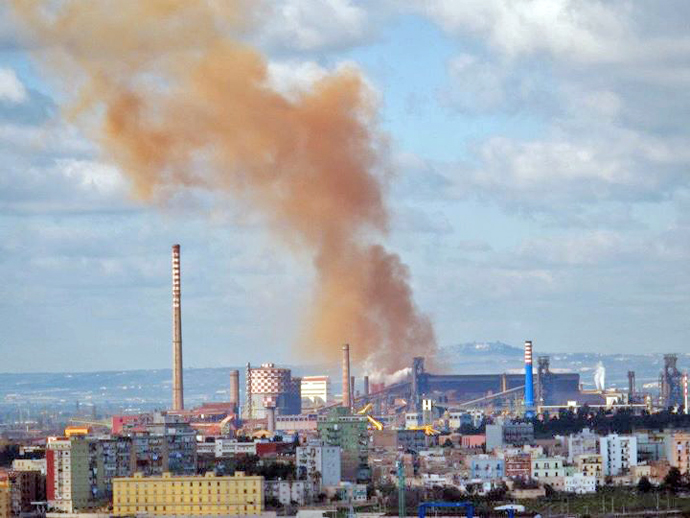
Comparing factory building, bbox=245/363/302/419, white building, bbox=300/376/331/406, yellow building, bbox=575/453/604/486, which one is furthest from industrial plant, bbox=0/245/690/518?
white building, bbox=300/376/331/406

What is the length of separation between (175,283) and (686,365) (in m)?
96.3

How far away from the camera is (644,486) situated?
59.7 m

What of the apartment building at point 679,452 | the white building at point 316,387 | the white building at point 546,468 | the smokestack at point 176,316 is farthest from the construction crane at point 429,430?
the white building at point 316,387

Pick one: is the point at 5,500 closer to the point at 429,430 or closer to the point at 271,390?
the point at 429,430

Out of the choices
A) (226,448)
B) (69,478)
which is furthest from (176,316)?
(69,478)

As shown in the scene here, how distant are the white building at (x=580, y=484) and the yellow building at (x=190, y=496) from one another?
8.88 meters

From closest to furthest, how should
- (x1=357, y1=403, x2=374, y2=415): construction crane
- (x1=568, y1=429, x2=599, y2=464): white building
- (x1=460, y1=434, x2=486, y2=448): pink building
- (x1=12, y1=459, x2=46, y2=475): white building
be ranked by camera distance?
(x1=12, y1=459, x2=46, y2=475): white building
(x1=568, y1=429, x2=599, y2=464): white building
(x1=460, y1=434, x2=486, y2=448): pink building
(x1=357, y1=403, x2=374, y2=415): construction crane

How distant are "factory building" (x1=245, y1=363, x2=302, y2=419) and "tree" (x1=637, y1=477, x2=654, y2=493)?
54.2m

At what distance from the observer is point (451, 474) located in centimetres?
6575

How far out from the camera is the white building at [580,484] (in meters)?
61.0

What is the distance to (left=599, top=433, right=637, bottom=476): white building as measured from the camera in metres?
66.1

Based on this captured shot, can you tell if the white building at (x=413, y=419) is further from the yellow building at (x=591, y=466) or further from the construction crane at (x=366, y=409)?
the yellow building at (x=591, y=466)

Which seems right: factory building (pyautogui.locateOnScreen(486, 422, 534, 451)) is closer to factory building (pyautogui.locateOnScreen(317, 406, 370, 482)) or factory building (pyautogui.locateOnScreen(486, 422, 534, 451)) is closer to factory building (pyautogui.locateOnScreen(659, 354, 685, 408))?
factory building (pyautogui.locateOnScreen(317, 406, 370, 482))

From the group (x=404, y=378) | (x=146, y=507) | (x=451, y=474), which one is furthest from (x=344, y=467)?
(x=404, y=378)
